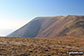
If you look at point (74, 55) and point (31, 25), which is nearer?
point (74, 55)

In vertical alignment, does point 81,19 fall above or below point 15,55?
above

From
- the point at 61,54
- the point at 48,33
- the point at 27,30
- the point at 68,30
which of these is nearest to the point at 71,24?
the point at 68,30

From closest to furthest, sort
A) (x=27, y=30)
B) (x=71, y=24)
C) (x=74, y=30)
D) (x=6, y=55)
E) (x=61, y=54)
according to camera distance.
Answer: (x=6, y=55) < (x=61, y=54) < (x=74, y=30) < (x=71, y=24) < (x=27, y=30)

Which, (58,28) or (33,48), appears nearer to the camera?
(33,48)

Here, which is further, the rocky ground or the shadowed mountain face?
the shadowed mountain face

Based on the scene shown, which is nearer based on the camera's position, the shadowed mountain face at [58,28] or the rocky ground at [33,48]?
the rocky ground at [33,48]

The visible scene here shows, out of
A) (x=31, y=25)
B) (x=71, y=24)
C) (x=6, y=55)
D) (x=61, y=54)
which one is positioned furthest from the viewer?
(x=31, y=25)

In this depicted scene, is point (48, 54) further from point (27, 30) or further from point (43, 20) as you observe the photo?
point (43, 20)

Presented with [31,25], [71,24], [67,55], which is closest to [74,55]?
[67,55]

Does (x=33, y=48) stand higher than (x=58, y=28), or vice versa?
(x=58, y=28)

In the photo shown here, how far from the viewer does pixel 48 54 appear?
26.2 m

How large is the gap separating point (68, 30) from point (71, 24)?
10.1 meters

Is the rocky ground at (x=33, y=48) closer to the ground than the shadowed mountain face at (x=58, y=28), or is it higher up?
closer to the ground

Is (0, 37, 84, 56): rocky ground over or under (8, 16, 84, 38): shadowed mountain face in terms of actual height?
under
